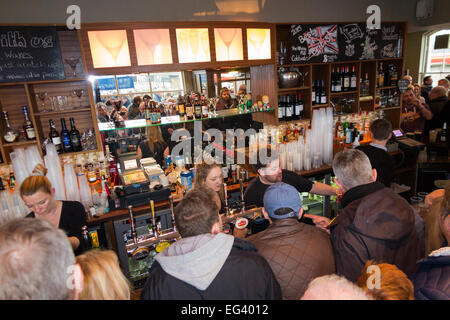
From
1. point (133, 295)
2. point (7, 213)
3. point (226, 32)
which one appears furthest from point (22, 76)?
point (133, 295)

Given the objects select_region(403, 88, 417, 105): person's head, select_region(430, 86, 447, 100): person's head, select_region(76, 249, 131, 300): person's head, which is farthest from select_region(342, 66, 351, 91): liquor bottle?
select_region(76, 249, 131, 300): person's head

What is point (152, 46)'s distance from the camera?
10.3 ft

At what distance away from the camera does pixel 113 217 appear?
286cm

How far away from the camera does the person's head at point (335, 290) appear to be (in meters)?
0.94

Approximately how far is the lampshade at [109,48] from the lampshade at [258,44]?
1429 mm

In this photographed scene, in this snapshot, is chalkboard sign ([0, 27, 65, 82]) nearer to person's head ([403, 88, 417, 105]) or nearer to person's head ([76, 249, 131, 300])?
person's head ([76, 249, 131, 300])

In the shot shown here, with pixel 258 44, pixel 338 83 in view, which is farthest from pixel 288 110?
pixel 258 44

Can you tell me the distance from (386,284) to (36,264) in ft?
3.57

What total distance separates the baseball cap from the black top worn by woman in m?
1.62

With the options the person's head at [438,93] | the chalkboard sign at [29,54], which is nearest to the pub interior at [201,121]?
the chalkboard sign at [29,54]

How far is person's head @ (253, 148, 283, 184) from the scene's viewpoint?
2793 millimetres

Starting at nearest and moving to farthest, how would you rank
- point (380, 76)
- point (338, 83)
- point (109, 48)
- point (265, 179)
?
point (265, 179) < point (109, 48) < point (338, 83) < point (380, 76)

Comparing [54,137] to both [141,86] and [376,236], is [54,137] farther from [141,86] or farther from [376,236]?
[376,236]
